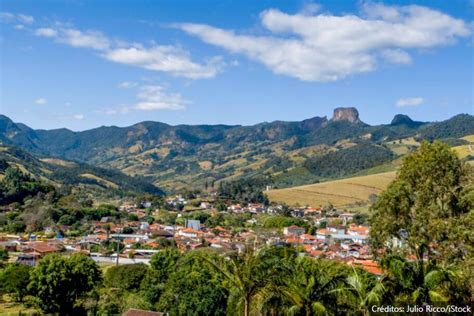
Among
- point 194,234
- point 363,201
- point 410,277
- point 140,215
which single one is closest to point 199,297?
point 410,277

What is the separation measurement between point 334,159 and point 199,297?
16300 cm

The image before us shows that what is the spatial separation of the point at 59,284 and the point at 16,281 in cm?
469

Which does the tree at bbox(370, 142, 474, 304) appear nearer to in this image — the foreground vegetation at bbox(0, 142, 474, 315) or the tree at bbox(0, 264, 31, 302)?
the foreground vegetation at bbox(0, 142, 474, 315)

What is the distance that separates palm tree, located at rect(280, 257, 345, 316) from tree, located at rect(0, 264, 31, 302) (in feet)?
86.6

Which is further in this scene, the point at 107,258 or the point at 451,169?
the point at 107,258

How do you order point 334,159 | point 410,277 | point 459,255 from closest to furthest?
point 410,277 < point 459,255 < point 334,159

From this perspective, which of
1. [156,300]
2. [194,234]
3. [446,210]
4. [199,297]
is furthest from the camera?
[194,234]

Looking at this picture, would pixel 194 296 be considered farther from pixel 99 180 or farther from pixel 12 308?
pixel 99 180

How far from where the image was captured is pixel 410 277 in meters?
9.76

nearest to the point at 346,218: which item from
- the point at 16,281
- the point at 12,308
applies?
the point at 16,281

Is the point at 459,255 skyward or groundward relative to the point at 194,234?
skyward

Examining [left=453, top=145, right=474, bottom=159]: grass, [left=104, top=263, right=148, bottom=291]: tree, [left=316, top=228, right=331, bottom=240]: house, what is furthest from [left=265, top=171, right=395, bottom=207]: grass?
[left=104, top=263, right=148, bottom=291]: tree

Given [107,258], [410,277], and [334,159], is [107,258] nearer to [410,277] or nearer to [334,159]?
[410,277]

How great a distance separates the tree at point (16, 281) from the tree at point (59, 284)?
2449 millimetres
